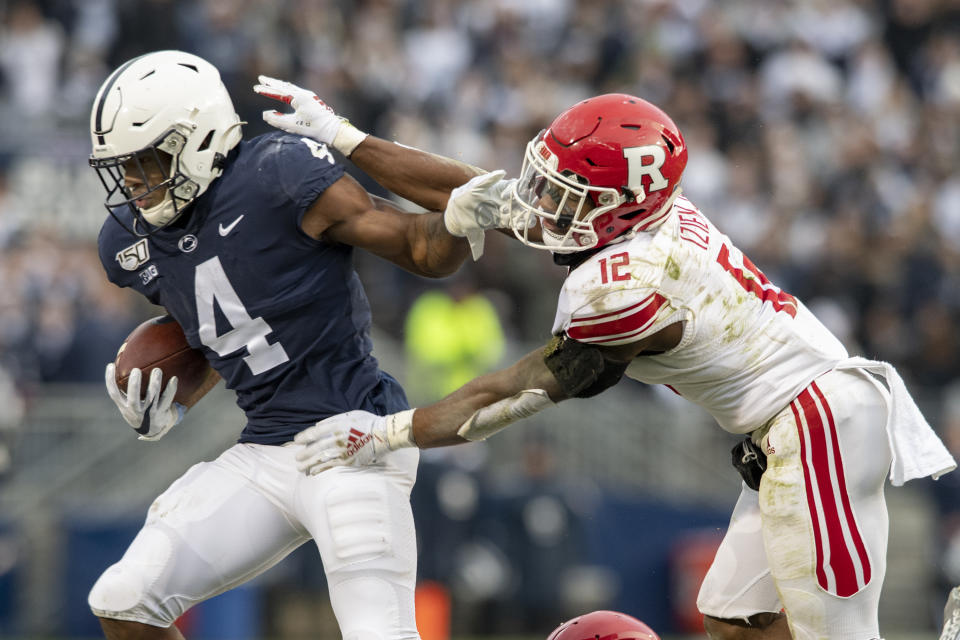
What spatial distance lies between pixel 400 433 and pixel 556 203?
830 millimetres

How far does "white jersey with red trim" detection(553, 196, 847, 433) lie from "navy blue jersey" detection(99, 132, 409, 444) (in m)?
0.73

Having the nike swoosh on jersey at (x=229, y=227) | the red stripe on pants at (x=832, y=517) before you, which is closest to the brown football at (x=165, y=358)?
the nike swoosh on jersey at (x=229, y=227)

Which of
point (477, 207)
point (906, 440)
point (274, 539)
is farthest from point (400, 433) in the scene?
point (906, 440)

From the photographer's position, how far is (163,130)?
14.2 ft

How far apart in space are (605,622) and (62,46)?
847 centimetres

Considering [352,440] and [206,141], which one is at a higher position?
[206,141]

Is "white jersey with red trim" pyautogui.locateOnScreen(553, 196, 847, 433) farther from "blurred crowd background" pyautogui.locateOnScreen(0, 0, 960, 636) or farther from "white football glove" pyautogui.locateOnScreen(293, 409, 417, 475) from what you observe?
"blurred crowd background" pyautogui.locateOnScreen(0, 0, 960, 636)

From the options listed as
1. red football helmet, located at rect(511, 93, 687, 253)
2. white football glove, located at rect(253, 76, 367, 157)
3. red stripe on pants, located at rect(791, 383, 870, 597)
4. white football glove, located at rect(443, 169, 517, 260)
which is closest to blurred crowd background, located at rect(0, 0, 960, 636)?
white football glove, located at rect(253, 76, 367, 157)

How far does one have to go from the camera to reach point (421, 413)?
4.28 meters

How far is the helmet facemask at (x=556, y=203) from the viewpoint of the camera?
163 inches

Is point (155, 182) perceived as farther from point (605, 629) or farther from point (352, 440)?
point (605, 629)

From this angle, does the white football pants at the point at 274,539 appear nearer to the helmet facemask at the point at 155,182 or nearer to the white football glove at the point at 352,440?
the white football glove at the point at 352,440

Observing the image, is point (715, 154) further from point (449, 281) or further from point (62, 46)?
point (62, 46)

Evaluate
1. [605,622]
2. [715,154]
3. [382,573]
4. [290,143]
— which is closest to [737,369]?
[605,622]
